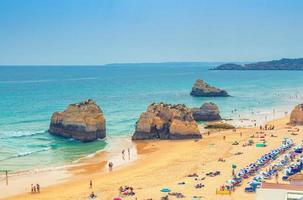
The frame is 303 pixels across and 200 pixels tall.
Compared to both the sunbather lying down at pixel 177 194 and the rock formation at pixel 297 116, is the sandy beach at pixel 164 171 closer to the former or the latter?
the sunbather lying down at pixel 177 194

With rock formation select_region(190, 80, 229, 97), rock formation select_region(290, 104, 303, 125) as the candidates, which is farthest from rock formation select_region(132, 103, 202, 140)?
rock formation select_region(190, 80, 229, 97)

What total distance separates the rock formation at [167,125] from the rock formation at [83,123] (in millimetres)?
4691

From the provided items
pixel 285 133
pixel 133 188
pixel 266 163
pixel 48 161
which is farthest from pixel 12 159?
pixel 285 133

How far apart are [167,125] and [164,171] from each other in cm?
1821

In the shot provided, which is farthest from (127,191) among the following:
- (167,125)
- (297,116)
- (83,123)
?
(297,116)

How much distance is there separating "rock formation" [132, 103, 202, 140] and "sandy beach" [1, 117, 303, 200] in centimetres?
171

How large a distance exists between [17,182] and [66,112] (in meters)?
20.5

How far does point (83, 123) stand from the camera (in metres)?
62.7

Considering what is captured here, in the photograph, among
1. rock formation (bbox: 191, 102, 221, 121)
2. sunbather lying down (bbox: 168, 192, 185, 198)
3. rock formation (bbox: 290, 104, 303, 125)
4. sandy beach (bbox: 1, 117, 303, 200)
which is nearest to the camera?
sunbather lying down (bbox: 168, 192, 185, 198)

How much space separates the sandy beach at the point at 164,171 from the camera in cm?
3878

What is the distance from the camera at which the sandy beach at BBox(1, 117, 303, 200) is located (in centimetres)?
3878

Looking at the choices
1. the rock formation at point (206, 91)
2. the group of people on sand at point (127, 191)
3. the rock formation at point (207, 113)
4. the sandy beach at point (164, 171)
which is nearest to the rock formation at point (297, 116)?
the sandy beach at point (164, 171)

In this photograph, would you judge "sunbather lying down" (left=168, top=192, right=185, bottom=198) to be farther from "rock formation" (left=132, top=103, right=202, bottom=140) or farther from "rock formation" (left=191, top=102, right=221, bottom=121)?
"rock formation" (left=191, top=102, right=221, bottom=121)

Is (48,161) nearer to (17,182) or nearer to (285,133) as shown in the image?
(17,182)
